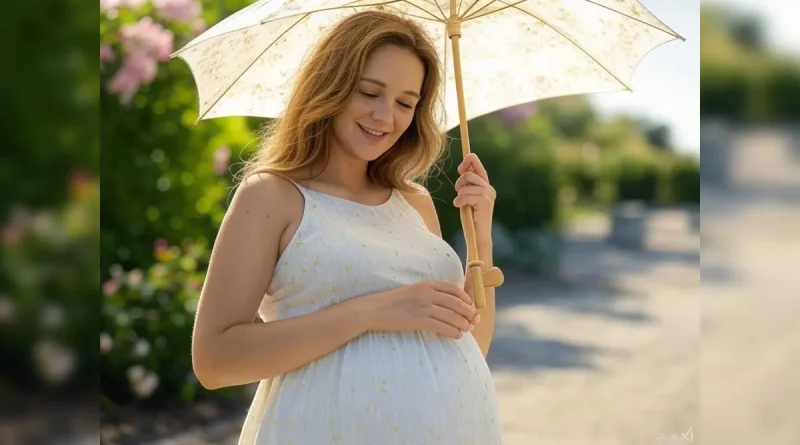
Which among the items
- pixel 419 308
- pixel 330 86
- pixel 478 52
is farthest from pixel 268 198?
pixel 478 52

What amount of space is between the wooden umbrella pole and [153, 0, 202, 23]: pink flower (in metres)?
3.46

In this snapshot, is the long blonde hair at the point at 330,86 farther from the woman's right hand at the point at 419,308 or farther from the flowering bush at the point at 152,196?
the flowering bush at the point at 152,196

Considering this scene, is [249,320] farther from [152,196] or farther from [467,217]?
[152,196]

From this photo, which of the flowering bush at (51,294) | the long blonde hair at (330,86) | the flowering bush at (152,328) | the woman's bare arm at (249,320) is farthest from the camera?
the flowering bush at (152,328)

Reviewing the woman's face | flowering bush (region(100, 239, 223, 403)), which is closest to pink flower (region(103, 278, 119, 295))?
flowering bush (region(100, 239, 223, 403))

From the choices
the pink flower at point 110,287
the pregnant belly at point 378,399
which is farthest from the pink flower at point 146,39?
the pregnant belly at point 378,399

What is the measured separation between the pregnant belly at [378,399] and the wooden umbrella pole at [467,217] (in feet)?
0.57

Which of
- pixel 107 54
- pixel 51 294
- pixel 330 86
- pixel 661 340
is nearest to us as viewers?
pixel 51 294

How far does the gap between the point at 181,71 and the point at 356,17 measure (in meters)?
3.75

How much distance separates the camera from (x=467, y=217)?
7.09ft

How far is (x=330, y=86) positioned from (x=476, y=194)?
431 mm

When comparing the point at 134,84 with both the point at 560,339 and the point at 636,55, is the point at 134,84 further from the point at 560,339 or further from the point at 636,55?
the point at 560,339

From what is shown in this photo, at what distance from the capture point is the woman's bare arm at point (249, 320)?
1811 mm

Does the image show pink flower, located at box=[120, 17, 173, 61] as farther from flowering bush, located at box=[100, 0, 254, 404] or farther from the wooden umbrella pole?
the wooden umbrella pole
